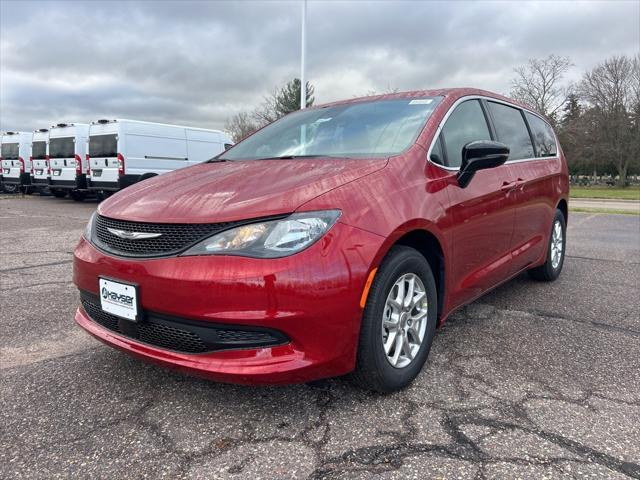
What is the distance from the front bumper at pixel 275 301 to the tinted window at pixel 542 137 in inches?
117

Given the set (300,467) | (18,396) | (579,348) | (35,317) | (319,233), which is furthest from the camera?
(35,317)

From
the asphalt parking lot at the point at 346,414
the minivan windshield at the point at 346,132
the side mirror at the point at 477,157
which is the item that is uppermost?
the minivan windshield at the point at 346,132

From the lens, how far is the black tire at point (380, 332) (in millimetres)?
2203

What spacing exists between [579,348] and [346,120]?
83.0 inches

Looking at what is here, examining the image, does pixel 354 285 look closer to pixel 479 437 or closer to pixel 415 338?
pixel 415 338

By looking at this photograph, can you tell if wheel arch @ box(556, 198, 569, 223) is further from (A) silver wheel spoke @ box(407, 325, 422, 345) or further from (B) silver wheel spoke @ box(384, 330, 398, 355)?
(B) silver wheel spoke @ box(384, 330, 398, 355)

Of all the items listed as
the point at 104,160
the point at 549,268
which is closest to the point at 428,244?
the point at 549,268

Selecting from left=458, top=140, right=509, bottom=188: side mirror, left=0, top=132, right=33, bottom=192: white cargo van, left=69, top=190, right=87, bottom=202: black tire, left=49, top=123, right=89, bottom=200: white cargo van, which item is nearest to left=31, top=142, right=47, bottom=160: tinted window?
left=49, top=123, right=89, bottom=200: white cargo van

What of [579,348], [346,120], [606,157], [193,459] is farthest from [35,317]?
[606,157]

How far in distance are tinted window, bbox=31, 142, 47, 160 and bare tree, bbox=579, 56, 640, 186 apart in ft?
134

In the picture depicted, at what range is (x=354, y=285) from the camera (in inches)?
82.4

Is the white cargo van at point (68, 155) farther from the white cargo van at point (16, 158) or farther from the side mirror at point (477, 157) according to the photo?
the side mirror at point (477, 157)

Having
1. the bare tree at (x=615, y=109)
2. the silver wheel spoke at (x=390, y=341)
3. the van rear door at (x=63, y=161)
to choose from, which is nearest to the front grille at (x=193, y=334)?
the silver wheel spoke at (x=390, y=341)

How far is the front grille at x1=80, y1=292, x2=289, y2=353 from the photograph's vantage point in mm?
2039
